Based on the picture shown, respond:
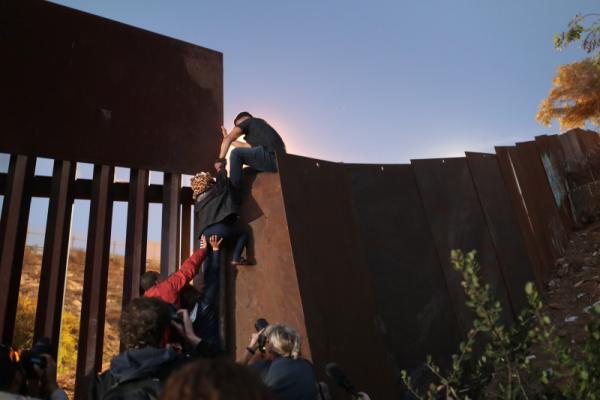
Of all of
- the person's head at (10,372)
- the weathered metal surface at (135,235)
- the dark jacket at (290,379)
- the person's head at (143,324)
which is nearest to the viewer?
the person's head at (10,372)

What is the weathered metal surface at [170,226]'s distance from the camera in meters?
4.32

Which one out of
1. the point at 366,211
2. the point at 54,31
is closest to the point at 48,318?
the point at 54,31

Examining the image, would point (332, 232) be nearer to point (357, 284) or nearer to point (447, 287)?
point (357, 284)

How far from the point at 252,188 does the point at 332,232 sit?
88 centimetres

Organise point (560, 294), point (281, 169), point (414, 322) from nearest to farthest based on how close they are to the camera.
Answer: point (281, 169) → point (414, 322) → point (560, 294)

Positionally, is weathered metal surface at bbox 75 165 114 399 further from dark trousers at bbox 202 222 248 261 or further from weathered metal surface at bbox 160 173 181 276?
dark trousers at bbox 202 222 248 261

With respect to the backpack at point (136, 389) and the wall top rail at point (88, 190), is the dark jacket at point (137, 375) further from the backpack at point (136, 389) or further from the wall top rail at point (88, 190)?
the wall top rail at point (88, 190)

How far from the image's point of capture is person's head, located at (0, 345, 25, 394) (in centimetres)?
205

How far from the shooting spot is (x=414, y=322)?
14.9 feet

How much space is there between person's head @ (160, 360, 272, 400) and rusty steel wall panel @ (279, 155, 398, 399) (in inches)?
98.5

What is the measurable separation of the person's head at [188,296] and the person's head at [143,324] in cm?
150

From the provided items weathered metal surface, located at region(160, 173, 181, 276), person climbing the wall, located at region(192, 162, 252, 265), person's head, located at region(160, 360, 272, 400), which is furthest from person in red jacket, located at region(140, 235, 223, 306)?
person's head, located at region(160, 360, 272, 400)

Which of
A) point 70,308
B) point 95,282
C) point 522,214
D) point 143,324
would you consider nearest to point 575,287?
point 522,214

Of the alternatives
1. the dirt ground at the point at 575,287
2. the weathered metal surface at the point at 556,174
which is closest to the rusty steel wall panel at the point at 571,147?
the weathered metal surface at the point at 556,174
